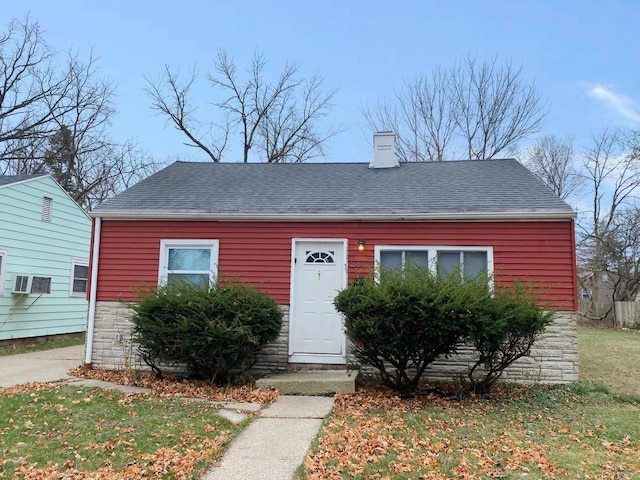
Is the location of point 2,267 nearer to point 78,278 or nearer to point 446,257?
point 78,278

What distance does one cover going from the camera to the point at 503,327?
550 centimetres

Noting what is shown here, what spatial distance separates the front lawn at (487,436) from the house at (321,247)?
1075mm

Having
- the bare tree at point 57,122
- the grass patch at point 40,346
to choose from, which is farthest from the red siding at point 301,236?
the bare tree at point 57,122

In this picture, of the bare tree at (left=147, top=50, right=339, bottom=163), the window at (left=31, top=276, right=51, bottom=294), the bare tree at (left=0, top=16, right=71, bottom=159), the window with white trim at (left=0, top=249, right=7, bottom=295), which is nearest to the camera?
the window with white trim at (left=0, top=249, right=7, bottom=295)

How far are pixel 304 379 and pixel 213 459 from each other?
2648 mm

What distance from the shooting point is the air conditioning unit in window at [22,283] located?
1072cm

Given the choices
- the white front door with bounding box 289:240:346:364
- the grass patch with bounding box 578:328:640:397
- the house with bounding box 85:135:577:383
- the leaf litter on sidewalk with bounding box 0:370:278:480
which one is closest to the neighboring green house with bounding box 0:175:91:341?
the house with bounding box 85:135:577:383

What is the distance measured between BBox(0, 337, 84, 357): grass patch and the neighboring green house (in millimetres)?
234

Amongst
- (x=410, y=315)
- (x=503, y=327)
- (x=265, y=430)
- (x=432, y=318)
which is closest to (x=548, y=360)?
(x=503, y=327)

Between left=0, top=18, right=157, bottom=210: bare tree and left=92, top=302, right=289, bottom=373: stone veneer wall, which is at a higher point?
left=0, top=18, right=157, bottom=210: bare tree

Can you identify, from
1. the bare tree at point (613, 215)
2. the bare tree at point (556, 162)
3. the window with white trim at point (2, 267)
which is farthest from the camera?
the bare tree at point (556, 162)

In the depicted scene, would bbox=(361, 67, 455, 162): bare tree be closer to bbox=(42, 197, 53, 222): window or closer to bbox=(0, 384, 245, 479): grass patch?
bbox=(42, 197, 53, 222): window

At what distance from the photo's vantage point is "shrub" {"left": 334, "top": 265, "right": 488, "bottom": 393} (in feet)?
17.8

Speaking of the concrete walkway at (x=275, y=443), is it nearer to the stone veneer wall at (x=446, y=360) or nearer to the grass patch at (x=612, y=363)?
the stone veneer wall at (x=446, y=360)
